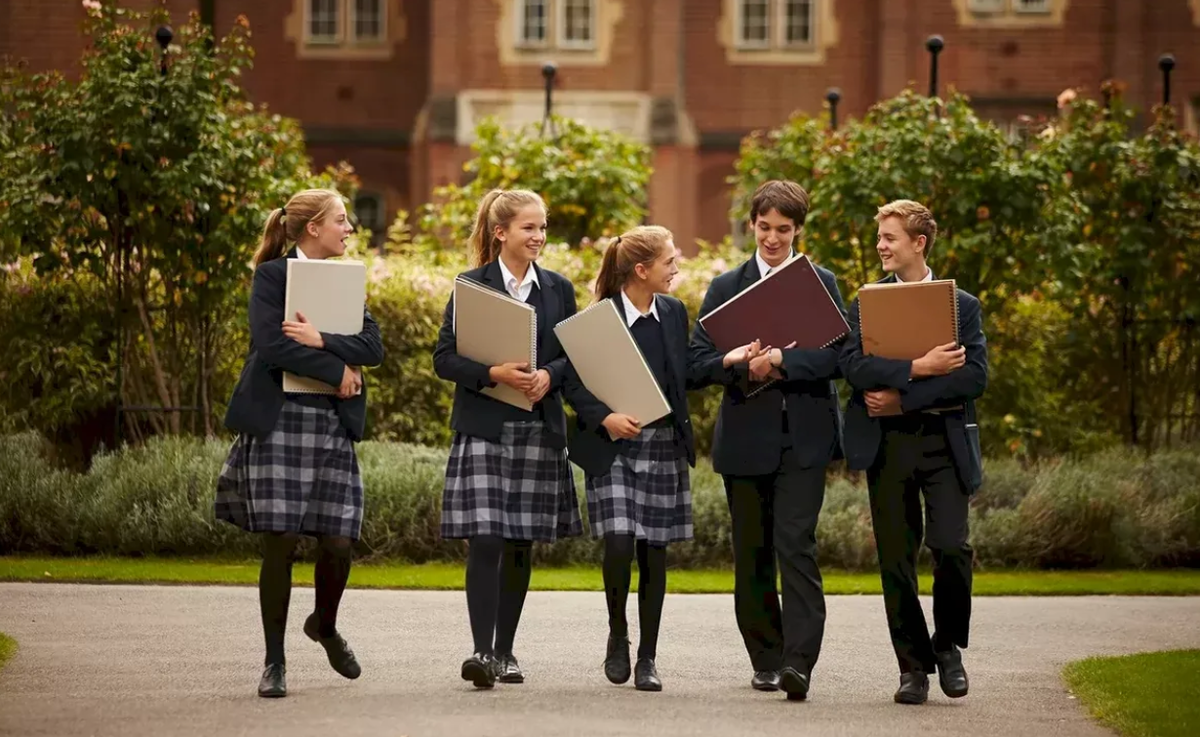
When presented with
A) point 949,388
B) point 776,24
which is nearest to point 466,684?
point 949,388

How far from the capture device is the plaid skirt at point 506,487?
6.57 m

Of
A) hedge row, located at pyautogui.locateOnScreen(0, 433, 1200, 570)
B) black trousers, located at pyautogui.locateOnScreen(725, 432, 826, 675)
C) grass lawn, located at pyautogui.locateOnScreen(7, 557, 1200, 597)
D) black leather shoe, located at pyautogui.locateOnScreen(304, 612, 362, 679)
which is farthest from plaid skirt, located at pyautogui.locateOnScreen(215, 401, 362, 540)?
hedge row, located at pyautogui.locateOnScreen(0, 433, 1200, 570)

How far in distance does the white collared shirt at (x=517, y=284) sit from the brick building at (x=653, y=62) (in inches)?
898

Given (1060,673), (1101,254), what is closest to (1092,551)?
(1101,254)

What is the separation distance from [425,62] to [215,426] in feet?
63.5

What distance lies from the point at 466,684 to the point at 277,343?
1.38 meters

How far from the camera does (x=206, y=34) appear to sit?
514 inches

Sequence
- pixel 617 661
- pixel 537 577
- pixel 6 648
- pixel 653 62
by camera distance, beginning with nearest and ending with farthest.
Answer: pixel 617 661, pixel 6 648, pixel 537 577, pixel 653 62

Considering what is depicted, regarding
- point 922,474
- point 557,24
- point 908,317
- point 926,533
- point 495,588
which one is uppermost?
point 557,24

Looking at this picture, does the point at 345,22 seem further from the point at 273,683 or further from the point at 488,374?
the point at 273,683

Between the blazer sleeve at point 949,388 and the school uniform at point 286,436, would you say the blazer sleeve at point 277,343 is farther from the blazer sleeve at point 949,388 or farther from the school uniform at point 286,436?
the blazer sleeve at point 949,388

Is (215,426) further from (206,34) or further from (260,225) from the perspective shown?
(206,34)

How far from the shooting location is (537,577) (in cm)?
1042

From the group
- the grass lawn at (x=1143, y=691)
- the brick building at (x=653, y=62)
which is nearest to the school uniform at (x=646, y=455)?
the grass lawn at (x=1143, y=691)
